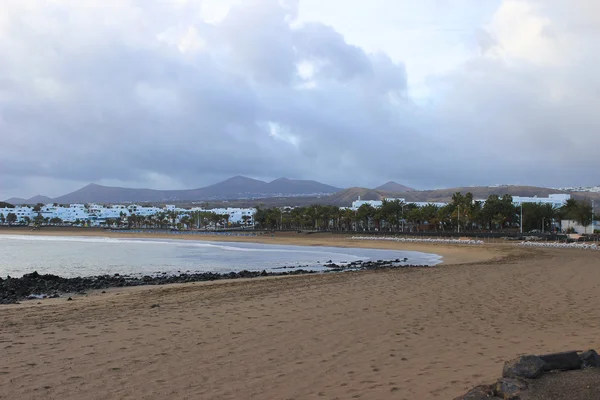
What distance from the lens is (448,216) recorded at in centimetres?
8562

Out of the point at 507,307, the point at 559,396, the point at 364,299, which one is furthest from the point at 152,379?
the point at 507,307

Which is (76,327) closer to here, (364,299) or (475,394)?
(364,299)

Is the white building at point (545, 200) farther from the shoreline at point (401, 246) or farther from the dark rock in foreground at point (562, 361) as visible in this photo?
the dark rock in foreground at point (562, 361)

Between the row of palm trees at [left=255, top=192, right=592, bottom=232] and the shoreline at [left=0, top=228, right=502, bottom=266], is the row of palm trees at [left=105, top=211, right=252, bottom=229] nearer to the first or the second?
the row of palm trees at [left=255, top=192, right=592, bottom=232]

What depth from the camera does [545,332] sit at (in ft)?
25.3

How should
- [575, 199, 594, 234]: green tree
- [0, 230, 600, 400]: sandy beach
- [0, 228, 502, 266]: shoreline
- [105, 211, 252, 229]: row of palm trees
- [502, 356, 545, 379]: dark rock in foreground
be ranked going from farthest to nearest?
[105, 211, 252, 229]: row of palm trees
[575, 199, 594, 234]: green tree
[0, 228, 502, 266]: shoreline
[0, 230, 600, 400]: sandy beach
[502, 356, 545, 379]: dark rock in foreground

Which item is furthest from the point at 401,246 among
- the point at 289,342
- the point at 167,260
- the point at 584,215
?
the point at 289,342

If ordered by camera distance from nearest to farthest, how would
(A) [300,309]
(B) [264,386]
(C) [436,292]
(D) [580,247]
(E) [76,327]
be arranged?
(B) [264,386] → (E) [76,327] → (A) [300,309] → (C) [436,292] → (D) [580,247]

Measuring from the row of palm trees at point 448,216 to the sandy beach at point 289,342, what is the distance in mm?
62960

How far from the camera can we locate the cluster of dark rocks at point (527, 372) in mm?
4022

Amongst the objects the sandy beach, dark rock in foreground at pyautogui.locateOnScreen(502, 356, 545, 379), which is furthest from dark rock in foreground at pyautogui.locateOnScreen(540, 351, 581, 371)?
the sandy beach

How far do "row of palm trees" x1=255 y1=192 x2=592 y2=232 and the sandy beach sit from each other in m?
63.0

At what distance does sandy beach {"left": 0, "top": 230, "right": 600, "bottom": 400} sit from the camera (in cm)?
520

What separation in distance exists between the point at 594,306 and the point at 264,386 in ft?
27.4
